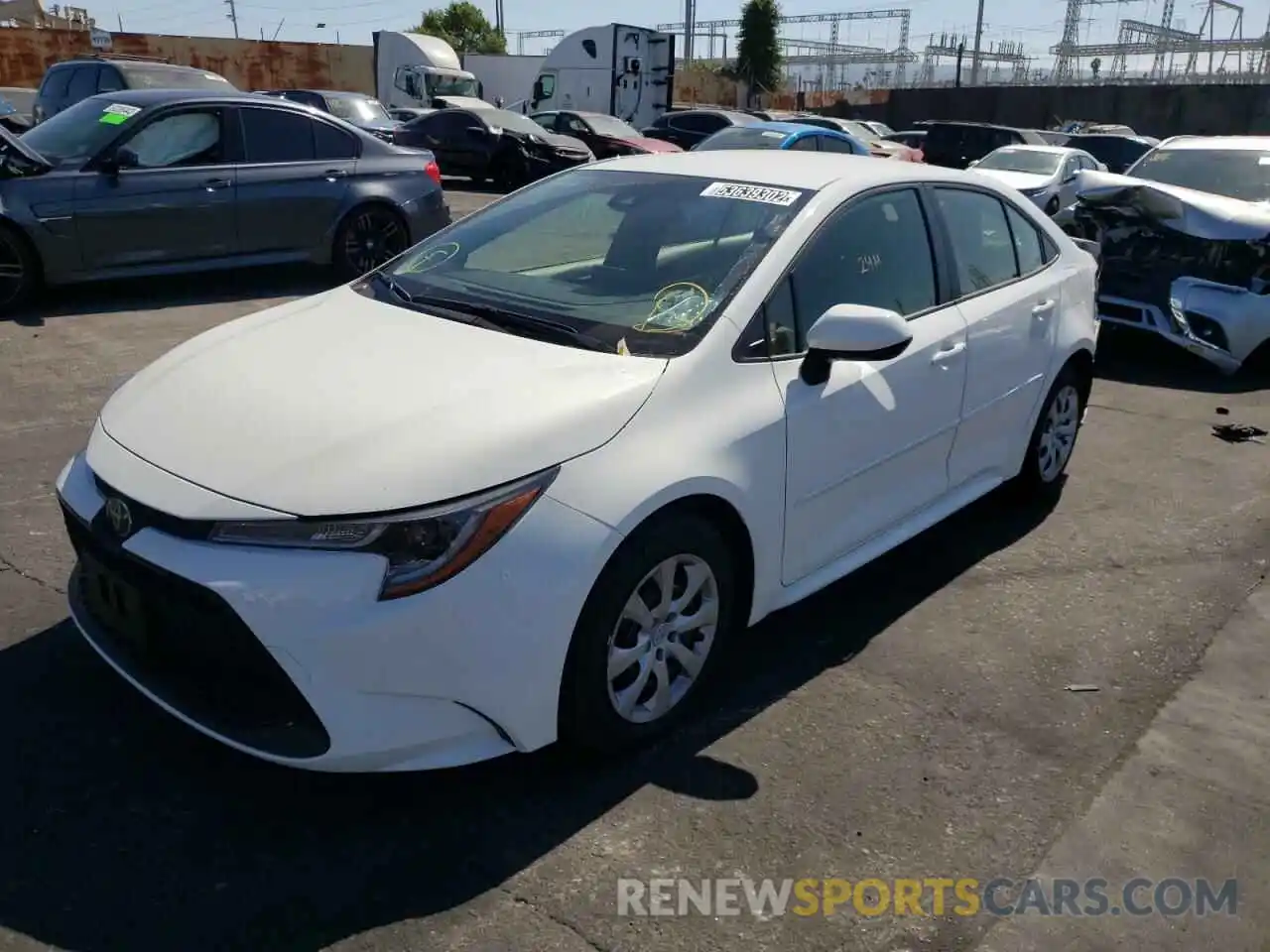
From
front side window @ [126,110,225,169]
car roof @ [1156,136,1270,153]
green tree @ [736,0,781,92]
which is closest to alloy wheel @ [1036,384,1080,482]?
car roof @ [1156,136,1270,153]

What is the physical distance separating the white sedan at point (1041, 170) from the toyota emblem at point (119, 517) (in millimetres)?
12759

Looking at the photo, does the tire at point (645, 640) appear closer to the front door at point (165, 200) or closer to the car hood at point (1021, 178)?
the front door at point (165, 200)

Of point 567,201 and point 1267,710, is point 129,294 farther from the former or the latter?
point 1267,710

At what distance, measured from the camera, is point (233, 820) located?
267cm

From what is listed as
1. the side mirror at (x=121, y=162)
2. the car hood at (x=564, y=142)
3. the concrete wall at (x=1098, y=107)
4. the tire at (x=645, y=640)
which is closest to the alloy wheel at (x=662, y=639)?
the tire at (x=645, y=640)

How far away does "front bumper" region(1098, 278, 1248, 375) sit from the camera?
7.39m

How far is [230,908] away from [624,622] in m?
1.12

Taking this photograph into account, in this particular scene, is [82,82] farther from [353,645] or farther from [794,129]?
[353,645]

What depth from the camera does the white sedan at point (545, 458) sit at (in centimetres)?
245

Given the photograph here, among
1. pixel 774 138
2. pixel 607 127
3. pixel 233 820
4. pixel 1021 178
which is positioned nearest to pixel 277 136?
pixel 233 820

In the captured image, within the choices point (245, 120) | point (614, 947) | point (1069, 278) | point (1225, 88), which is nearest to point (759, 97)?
point (1225, 88)

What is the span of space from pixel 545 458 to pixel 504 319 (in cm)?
84

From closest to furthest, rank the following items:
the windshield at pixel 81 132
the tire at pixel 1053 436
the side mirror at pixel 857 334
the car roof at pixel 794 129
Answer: the side mirror at pixel 857 334, the tire at pixel 1053 436, the windshield at pixel 81 132, the car roof at pixel 794 129

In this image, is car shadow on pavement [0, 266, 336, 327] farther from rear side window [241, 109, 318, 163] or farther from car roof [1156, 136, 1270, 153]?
car roof [1156, 136, 1270, 153]
